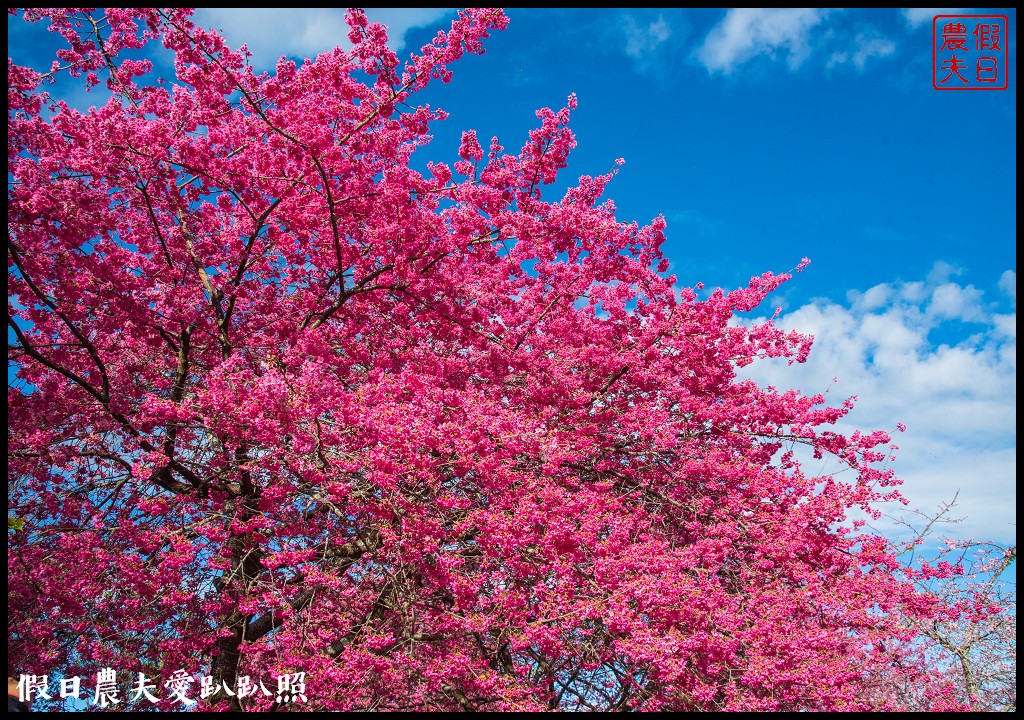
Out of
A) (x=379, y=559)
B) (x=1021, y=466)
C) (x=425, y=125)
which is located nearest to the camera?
(x=1021, y=466)

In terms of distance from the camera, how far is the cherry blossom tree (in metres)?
6.55

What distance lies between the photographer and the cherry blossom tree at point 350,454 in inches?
258

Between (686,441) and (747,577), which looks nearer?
(747,577)

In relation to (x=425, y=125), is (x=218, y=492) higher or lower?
lower

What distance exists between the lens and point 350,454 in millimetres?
6477

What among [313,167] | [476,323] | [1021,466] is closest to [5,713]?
[313,167]

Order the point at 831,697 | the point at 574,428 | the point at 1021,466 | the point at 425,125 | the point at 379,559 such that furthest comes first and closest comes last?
the point at 574,428
the point at 425,125
the point at 379,559
the point at 831,697
the point at 1021,466

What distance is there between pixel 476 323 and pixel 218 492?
4114 millimetres

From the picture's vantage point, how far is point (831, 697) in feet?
22.0

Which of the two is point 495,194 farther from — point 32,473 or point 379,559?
point 32,473

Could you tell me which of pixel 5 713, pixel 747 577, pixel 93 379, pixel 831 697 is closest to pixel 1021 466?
pixel 831 697

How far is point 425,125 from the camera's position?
8.55 m

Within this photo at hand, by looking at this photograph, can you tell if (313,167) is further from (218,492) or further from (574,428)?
(574,428)

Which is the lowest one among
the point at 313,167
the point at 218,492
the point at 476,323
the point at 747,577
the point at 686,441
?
the point at 747,577
